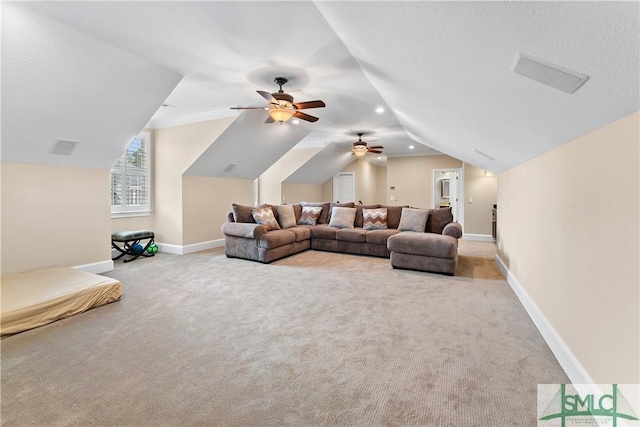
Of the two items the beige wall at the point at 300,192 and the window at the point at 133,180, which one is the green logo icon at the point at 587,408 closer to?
the window at the point at 133,180

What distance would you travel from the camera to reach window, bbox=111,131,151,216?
5.45m

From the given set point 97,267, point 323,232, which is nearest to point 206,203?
point 97,267

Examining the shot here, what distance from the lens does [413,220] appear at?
5418 millimetres

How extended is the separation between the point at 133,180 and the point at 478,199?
7.86 meters

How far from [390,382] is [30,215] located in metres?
4.61

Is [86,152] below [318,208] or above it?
above

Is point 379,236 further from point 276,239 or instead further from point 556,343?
point 556,343

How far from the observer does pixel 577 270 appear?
184 cm

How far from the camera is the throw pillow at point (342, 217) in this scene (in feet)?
20.2

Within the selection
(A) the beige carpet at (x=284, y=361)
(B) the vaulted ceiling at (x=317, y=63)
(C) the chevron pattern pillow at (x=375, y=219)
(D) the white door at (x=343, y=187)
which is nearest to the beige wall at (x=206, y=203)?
(B) the vaulted ceiling at (x=317, y=63)

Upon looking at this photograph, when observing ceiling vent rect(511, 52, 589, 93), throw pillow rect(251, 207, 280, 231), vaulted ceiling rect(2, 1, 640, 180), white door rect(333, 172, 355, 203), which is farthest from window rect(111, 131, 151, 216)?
white door rect(333, 172, 355, 203)

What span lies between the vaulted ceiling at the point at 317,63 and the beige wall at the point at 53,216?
0.23m

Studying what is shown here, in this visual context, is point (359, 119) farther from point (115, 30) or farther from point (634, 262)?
point (634, 262)

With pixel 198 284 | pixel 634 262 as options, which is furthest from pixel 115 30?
pixel 634 262
